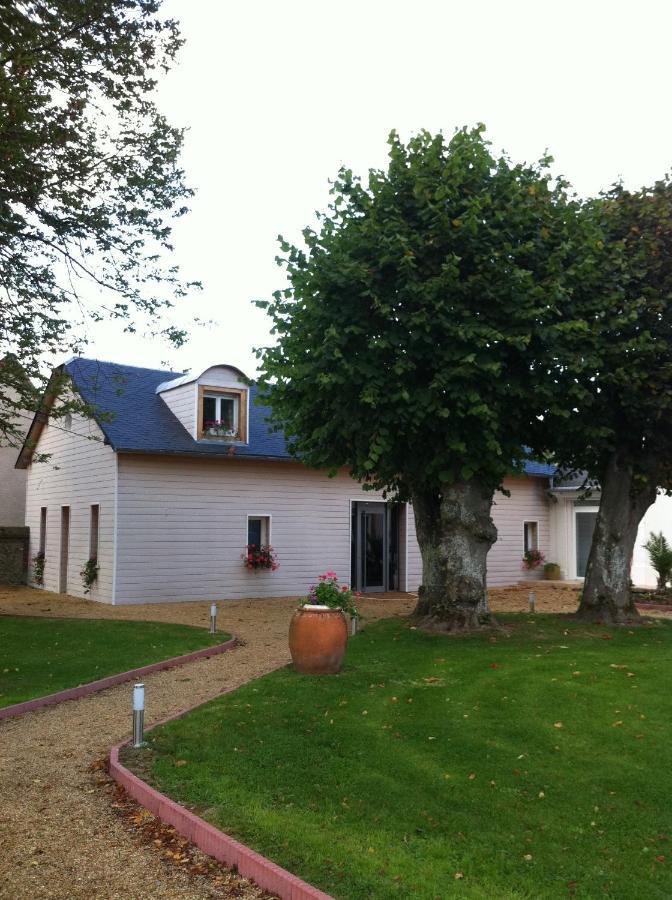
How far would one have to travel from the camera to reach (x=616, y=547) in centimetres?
1511

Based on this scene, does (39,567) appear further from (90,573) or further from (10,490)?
(10,490)

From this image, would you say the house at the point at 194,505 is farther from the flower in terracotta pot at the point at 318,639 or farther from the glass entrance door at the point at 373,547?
the flower in terracotta pot at the point at 318,639

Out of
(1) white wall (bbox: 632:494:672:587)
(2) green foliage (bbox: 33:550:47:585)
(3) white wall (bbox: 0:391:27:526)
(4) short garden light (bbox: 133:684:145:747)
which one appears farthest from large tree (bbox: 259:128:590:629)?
(3) white wall (bbox: 0:391:27:526)

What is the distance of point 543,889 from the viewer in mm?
4531

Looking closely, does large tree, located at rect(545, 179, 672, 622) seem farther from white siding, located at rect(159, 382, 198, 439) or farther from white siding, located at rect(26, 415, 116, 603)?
white siding, located at rect(26, 415, 116, 603)

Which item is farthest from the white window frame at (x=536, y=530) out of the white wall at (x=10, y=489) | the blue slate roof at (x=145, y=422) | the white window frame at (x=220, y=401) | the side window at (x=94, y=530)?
the white wall at (x=10, y=489)

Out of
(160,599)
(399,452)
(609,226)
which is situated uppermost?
(609,226)

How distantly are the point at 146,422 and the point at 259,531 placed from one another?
15.0ft

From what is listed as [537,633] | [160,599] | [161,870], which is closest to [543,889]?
[161,870]

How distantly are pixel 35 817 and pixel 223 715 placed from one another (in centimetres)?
277

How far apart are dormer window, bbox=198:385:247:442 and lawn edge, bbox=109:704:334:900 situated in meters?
15.5

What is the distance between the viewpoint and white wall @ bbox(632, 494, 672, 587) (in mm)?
23156

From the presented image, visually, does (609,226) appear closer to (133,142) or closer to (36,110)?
(133,142)

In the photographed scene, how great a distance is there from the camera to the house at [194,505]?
2006 cm
